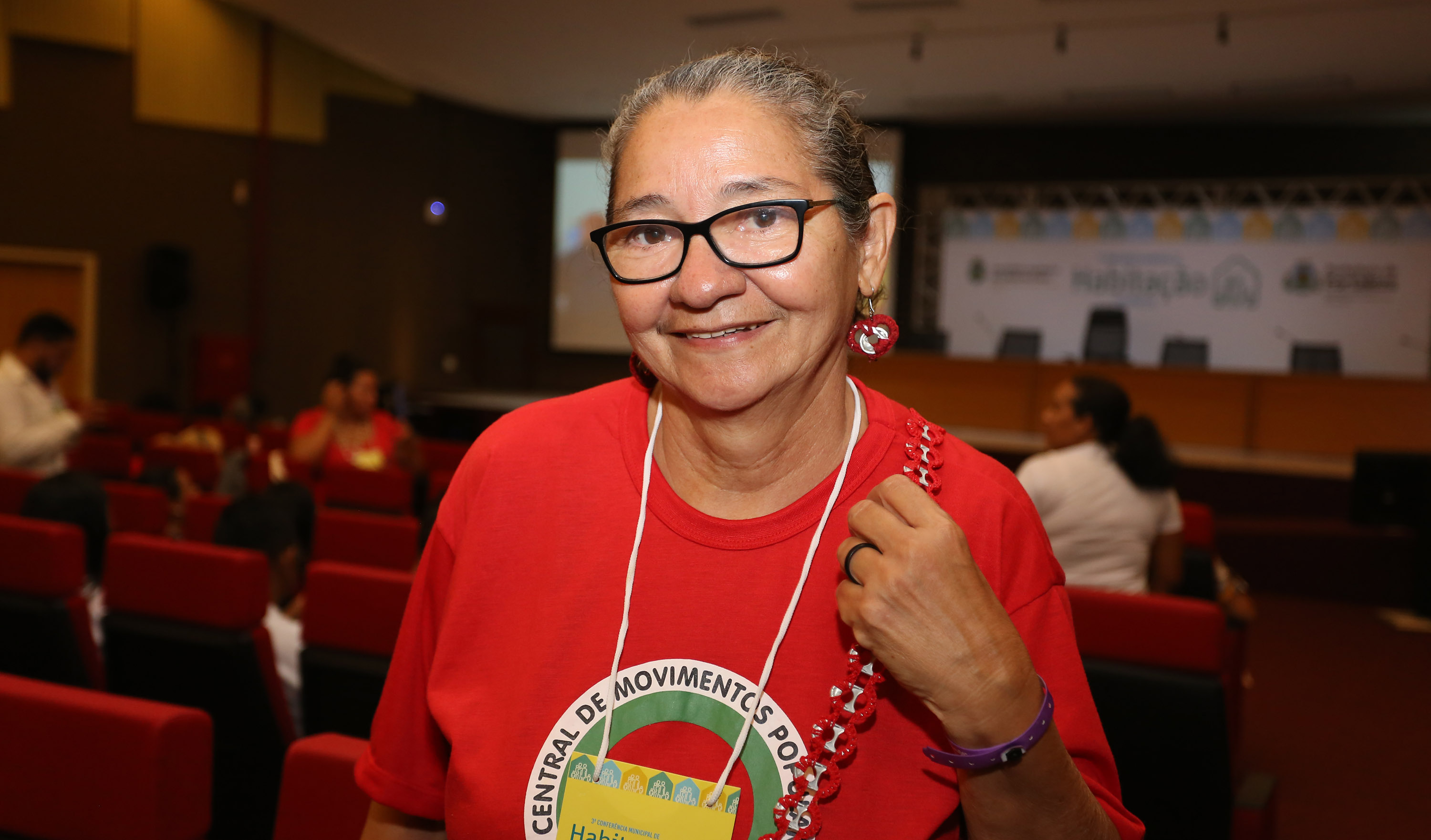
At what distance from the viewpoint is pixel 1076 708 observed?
2.84 ft

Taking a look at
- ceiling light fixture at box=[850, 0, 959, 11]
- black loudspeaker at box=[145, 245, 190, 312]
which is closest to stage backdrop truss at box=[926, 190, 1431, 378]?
ceiling light fixture at box=[850, 0, 959, 11]

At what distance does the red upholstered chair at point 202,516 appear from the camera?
361 cm

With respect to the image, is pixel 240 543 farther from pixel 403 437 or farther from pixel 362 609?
pixel 403 437

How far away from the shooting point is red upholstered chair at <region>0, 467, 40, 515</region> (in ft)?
12.5

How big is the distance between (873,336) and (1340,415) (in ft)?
29.0

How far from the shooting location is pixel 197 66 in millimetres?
9859

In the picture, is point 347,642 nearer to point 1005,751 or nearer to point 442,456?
point 1005,751

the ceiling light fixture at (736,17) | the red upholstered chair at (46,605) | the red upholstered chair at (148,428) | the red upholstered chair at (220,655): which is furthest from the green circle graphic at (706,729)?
the ceiling light fixture at (736,17)

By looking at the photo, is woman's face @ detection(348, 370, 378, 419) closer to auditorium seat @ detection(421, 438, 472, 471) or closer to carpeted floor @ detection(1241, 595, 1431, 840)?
auditorium seat @ detection(421, 438, 472, 471)

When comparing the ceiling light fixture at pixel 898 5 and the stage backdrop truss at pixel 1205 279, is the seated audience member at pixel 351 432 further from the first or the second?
the stage backdrop truss at pixel 1205 279

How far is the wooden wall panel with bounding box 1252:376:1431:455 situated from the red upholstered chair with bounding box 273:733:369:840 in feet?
28.5

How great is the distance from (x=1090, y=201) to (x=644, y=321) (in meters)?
11.5

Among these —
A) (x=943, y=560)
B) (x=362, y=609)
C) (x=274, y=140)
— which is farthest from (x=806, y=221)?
(x=274, y=140)

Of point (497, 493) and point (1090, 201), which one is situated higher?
point (1090, 201)
